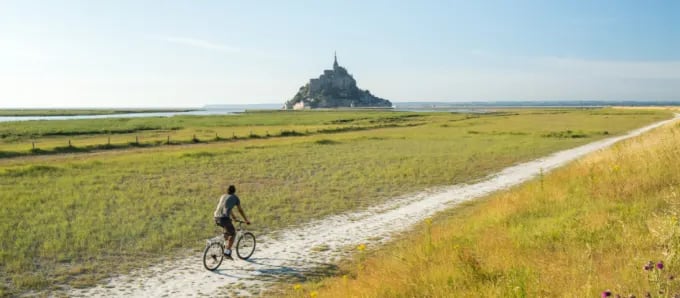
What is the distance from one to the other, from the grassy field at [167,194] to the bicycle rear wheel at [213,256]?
2.08 metres

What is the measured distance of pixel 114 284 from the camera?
11508mm

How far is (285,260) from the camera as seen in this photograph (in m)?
13.3

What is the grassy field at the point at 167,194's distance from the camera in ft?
45.0

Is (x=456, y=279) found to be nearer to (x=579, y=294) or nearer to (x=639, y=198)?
(x=579, y=294)

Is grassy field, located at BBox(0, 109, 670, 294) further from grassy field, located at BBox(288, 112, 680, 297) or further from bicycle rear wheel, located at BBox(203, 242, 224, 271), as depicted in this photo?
grassy field, located at BBox(288, 112, 680, 297)

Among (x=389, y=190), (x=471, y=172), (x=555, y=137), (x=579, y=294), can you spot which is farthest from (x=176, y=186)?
(x=555, y=137)

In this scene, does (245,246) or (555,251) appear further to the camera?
(245,246)

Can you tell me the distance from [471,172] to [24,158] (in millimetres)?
38039

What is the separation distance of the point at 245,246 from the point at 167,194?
10554mm

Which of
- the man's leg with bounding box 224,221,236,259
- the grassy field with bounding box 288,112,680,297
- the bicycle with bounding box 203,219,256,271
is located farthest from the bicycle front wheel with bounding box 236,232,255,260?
the grassy field with bounding box 288,112,680,297

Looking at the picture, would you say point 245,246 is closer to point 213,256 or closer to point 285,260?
point 285,260

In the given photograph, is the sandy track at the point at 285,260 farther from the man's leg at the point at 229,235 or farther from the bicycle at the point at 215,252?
the man's leg at the point at 229,235

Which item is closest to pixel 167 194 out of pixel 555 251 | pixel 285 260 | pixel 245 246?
pixel 245 246

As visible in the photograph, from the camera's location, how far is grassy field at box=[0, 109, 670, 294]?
13.7 metres
